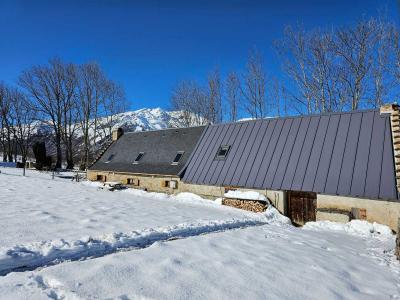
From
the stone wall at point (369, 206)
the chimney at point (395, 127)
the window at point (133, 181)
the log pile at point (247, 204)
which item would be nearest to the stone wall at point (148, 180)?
the window at point (133, 181)

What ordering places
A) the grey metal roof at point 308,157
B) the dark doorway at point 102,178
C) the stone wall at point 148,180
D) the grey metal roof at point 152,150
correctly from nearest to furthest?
the grey metal roof at point 308,157 → the stone wall at point 148,180 → the grey metal roof at point 152,150 → the dark doorway at point 102,178

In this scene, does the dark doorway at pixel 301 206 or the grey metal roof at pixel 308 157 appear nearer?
the grey metal roof at pixel 308 157

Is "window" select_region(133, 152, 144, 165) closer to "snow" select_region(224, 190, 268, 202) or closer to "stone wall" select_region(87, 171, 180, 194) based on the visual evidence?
"stone wall" select_region(87, 171, 180, 194)

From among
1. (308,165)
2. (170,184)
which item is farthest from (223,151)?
(308,165)

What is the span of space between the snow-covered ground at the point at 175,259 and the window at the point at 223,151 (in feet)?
26.8

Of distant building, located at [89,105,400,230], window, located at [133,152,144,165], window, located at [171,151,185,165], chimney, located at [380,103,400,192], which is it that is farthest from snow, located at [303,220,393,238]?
window, located at [133,152,144,165]

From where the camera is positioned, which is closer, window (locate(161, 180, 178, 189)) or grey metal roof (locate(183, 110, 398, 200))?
grey metal roof (locate(183, 110, 398, 200))

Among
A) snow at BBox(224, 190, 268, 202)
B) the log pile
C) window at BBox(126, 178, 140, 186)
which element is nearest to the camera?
the log pile

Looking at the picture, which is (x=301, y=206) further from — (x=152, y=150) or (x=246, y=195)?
(x=152, y=150)

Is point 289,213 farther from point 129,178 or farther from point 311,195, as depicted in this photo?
point 129,178

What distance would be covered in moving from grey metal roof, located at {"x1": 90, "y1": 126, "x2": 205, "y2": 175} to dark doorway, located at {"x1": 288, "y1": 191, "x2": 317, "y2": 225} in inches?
333

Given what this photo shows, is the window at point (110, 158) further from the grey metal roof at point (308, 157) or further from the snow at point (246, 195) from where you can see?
the snow at point (246, 195)

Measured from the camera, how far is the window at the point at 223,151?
69.0ft

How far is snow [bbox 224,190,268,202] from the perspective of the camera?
17175mm
